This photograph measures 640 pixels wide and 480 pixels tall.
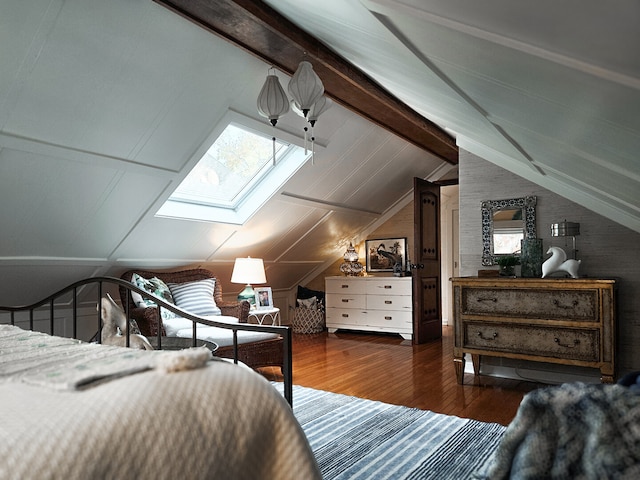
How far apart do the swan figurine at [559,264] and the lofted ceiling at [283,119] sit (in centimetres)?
42

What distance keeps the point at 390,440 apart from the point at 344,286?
3.99m

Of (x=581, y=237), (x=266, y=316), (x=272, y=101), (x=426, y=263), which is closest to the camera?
(x=272, y=101)

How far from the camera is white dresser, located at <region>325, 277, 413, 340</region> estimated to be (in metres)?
6.00

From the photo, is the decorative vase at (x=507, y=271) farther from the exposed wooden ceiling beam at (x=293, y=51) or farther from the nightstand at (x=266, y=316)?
the nightstand at (x=266, y=316)

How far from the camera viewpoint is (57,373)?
975mm

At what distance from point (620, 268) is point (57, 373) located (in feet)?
12.4

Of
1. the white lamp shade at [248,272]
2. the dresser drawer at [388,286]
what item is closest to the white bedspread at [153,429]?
the white lamp shade at [248,272]

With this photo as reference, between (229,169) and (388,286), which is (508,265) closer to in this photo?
(388,286)

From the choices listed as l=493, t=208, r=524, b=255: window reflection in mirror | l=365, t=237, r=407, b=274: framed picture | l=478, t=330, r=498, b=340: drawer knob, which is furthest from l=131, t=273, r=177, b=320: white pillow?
l=365, t=237, r=407, b=274: framed picture

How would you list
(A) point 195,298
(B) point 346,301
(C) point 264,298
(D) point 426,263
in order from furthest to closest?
(B) point 346,301
(D) point 426,263
(C) point 264,298
(A) point 195,298

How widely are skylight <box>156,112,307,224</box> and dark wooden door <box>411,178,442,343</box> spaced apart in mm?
1696

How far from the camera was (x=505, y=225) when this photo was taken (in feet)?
13.1

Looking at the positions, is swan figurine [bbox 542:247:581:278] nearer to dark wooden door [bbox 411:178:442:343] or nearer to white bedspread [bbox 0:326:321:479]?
dark wooden door [bbox 411:178:442:343]

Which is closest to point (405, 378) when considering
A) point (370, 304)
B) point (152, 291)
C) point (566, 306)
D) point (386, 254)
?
point (566, 306)
